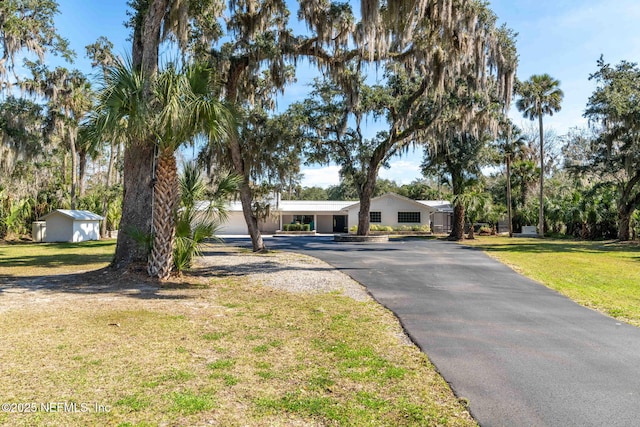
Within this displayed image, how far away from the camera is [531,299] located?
7918mm

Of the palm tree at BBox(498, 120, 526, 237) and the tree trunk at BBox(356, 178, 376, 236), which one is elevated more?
the palm tree at BBox(498, 120, 526, 237)

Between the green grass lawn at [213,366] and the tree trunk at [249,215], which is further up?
the tree trunk at [249,215]

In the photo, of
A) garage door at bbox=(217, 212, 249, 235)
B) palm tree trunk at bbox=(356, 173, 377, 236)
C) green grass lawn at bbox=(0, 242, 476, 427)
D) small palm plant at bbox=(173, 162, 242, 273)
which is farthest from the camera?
garage door at bbox=(217, 212, 249, 235)

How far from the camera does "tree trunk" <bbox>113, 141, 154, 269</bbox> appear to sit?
10789mm

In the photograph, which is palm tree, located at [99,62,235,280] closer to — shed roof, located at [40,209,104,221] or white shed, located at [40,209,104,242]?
shed roof, located at [40,209,104,221]

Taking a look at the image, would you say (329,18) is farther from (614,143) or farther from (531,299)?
(614,143)

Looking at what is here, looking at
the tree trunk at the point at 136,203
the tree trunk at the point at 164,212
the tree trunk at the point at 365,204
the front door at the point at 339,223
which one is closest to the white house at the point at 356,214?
the front door at the point at 339,223

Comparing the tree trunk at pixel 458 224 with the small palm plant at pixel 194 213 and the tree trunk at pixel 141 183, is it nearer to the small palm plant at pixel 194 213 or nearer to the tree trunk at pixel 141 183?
the small palm plant at pixel 194 213

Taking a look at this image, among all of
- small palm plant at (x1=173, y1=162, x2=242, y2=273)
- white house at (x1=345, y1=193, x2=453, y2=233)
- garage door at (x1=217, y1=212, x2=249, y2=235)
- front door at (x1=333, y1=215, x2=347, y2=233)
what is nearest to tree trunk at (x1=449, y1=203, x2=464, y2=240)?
white house at (x1=345, y1=193, x2=453, y2=233)

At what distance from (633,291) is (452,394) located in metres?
8.29

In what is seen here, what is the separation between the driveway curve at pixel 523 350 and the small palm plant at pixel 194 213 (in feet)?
13.3

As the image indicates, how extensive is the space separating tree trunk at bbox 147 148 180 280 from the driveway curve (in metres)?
4.64

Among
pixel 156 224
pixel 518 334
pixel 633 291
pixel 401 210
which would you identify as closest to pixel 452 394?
pixel 518 334

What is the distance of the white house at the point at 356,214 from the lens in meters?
37.9
